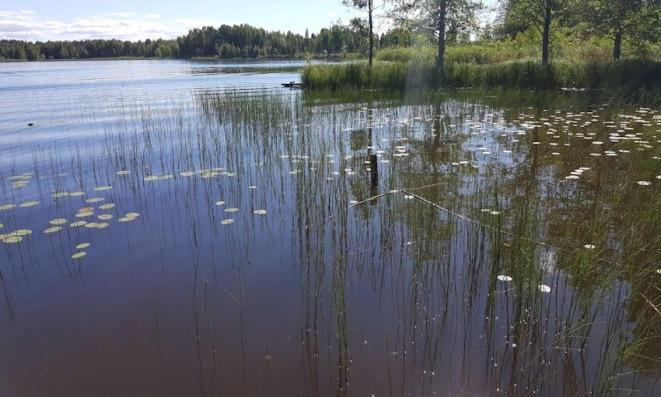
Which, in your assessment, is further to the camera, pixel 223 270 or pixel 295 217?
pixel 295 217

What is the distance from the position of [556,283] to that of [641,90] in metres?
16.8

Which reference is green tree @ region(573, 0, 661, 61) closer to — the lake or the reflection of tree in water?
the lake

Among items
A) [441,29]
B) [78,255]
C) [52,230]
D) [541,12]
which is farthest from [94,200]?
[541,12]

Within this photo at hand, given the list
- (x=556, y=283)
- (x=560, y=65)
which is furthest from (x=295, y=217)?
(x=560, y=65)

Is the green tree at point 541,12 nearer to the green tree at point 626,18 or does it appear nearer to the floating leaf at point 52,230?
the green tree at point 626,18

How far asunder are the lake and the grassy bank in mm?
11072

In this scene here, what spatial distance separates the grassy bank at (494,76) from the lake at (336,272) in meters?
11.1

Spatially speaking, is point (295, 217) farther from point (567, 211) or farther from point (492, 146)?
point (492, 146)

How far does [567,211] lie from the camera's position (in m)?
5.79

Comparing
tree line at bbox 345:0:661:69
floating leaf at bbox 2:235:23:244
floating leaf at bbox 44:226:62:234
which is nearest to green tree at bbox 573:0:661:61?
tree line at bbox 345:0:661:69

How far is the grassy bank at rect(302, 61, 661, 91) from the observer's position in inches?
724

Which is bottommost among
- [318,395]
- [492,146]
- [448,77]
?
[318,395]

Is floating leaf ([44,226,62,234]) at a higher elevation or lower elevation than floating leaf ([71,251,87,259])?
higher

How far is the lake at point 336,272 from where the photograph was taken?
10.3 ft
